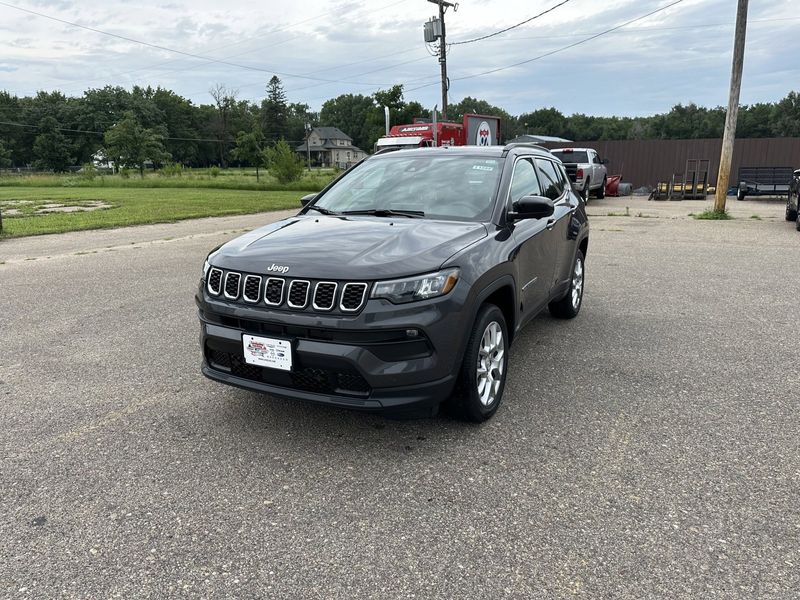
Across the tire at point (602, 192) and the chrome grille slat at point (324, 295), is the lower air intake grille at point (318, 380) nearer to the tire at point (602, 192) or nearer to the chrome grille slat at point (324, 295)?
the chrome grille slat at point (324, 295)

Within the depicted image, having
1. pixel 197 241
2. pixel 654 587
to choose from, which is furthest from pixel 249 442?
pixel 197 241

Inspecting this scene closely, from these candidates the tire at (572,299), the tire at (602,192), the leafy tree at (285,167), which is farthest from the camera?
the leafy tree at (285,167)

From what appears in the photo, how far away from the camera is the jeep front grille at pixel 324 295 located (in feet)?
10.0

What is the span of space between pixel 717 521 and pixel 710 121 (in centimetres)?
9920

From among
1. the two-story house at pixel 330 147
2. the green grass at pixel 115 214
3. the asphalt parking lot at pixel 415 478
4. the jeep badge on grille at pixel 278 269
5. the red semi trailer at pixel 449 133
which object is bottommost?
the asphalt parking lot at pixel 415 478

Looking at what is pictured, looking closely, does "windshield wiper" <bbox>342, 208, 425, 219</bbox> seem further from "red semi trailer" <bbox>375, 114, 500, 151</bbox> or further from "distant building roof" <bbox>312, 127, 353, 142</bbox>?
"distant building roof" <bbox>312, 127, 353, 142</bbox>

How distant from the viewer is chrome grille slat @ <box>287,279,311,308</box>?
10.2 ft

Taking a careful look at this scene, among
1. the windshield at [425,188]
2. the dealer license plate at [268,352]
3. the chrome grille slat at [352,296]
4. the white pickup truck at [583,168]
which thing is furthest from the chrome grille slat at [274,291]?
the white pickup truck at [583,168]

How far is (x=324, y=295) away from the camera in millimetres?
→ 3068

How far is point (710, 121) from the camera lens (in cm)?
8756

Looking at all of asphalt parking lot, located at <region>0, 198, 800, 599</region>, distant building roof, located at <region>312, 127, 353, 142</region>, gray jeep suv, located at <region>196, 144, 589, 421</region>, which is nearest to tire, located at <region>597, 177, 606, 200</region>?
asphalt parking lot, located at <region>0, 198, 800, 599</region>

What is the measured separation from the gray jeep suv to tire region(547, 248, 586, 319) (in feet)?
5.19

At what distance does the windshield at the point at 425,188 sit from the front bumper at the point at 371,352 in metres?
1.13

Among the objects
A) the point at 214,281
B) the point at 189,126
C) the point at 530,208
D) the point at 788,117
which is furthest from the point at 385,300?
the point at 189,126
